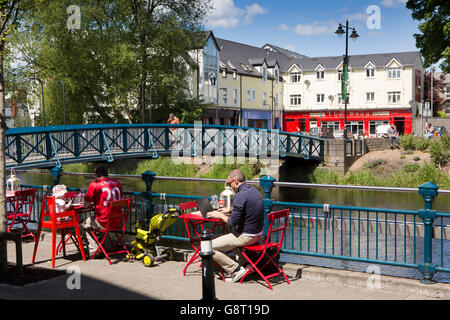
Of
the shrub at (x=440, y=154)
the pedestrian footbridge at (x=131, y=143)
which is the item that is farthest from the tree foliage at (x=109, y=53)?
the shrub at (x=440, y=154)

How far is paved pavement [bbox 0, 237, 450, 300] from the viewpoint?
20.0 feet

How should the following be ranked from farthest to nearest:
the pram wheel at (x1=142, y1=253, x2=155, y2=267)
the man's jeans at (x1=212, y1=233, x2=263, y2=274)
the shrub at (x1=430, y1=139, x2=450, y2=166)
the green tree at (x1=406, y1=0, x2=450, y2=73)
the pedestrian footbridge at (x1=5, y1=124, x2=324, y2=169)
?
the shrub at (x1=430, y1=139, x2=450, y2=166) < the green tree at (x1=406, y1=0, x2=450, y2=73) < the pedestrian footbridge at (x1=5, y1=124, x2=324, y2=169) < the pram wheel at (x1=142, y1=253, x2=155, y2=267) < the man's jeans at (x1=212, y1=233, x2=263, y2=274)

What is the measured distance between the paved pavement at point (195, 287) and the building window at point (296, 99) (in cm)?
5503

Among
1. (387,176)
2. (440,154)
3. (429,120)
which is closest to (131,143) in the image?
(387,176)

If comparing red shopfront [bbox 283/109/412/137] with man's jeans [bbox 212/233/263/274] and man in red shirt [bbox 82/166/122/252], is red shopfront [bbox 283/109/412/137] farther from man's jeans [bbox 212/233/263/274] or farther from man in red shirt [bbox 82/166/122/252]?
man's jeans [bbox 212/233/263/274]

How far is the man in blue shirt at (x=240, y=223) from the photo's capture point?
255 inches

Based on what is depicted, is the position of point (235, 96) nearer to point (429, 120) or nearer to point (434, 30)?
point (429, 120)

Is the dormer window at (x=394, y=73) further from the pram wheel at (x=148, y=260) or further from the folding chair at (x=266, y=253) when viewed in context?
the pram wheel at (x=148, y=260)

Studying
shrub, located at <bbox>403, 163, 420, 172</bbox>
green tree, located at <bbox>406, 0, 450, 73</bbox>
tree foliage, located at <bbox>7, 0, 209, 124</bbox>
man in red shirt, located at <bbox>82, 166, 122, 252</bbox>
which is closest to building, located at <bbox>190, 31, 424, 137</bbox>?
tree foliage, located at <bbox>7, 0, 209, 124</bbox>

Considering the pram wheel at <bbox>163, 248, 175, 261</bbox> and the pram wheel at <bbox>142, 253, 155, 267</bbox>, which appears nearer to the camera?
the pram wheel at <bbox>142, 253, 155, 267</bbox>

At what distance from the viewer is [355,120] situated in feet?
191

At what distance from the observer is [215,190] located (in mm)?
27656

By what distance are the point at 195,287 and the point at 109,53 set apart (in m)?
25.3

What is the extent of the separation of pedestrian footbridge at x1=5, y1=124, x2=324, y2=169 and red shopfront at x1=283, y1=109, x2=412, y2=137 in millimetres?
28605
